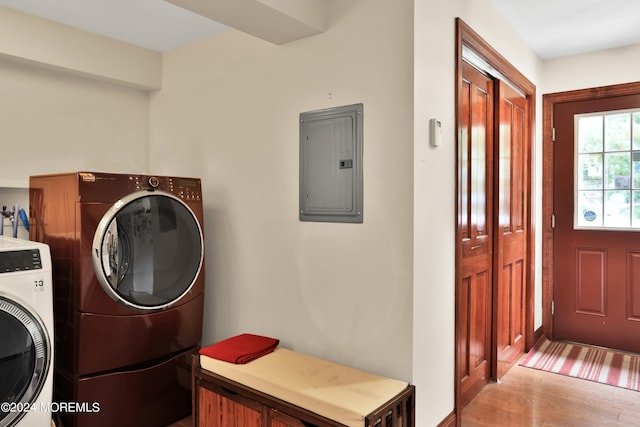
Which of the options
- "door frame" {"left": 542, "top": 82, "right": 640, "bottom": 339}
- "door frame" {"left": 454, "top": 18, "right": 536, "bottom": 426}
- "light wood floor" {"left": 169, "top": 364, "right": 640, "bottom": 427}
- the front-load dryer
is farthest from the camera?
"door frame" {"left": 542, "top": 82, "right": 640, "bottom": 339}

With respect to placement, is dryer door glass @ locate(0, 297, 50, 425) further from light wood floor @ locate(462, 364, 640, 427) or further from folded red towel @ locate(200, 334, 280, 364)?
light wood floor @ locate(462, 364, 640, 427)

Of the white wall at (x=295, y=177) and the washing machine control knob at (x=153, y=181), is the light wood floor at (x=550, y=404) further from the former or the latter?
the washing machine control knob at (x=153, y=181)

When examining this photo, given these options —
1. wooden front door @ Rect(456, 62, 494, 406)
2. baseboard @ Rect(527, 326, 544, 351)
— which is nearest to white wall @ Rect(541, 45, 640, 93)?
wooden front door @ Rect(456, 62, 494, 406)

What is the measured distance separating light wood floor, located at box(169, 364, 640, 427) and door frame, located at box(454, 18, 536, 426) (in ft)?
0.72

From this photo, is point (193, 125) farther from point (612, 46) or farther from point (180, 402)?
point (612, 46)

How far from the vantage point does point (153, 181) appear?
243cm

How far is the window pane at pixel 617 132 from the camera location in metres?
3.55

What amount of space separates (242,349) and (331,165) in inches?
42.3

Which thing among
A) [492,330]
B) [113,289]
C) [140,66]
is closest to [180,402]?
[113,289]

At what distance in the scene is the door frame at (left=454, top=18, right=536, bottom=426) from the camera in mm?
2379

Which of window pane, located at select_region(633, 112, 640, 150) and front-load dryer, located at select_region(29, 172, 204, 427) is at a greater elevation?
window pane, located at select_region(633, 112, 640, 150)

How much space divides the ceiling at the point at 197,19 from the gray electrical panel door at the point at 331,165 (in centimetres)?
105

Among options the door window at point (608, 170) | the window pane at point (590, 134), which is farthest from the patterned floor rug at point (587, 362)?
the window pane at point (590, 134)

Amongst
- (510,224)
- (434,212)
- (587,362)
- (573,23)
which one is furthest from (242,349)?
(573,23)
